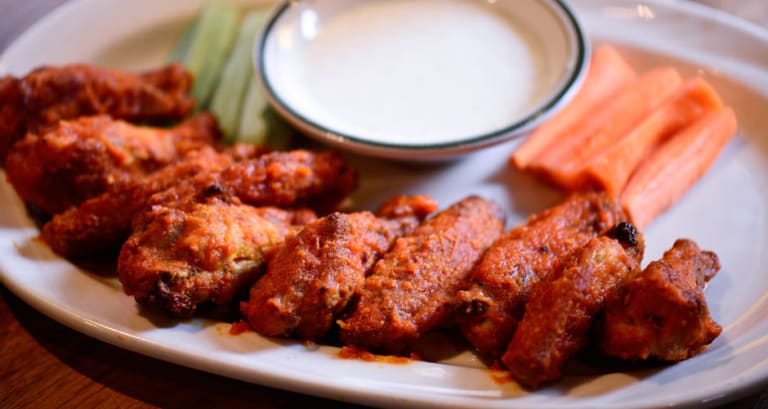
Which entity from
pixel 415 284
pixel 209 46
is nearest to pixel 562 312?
pixel 415 284

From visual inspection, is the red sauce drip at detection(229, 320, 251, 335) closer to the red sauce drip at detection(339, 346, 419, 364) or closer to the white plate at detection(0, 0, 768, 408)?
the white plate at detection(0, 0, 768, 408)

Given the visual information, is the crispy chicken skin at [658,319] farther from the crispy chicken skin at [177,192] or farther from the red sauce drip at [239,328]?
the crispy chicken skin at [177,192]

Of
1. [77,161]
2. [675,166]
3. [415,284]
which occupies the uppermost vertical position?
[77,161]

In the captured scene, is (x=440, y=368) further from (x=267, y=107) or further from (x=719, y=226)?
(x=267, y=107)

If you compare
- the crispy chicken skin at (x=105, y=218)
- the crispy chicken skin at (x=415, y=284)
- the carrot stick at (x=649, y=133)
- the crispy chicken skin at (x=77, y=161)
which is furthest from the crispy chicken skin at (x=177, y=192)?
the carrot stick at (x=649, y=133)

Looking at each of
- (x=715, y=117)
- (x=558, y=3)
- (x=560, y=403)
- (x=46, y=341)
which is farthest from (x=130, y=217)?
(x=715, y=117)

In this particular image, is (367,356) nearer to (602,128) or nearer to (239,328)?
(239,328)

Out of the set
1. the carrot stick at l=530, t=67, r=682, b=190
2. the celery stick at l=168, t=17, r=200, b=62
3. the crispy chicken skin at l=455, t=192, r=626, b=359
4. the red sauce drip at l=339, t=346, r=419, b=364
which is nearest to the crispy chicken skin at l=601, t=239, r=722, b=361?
the crispy chicken skin at l=455, t=192, r=626, b=359
